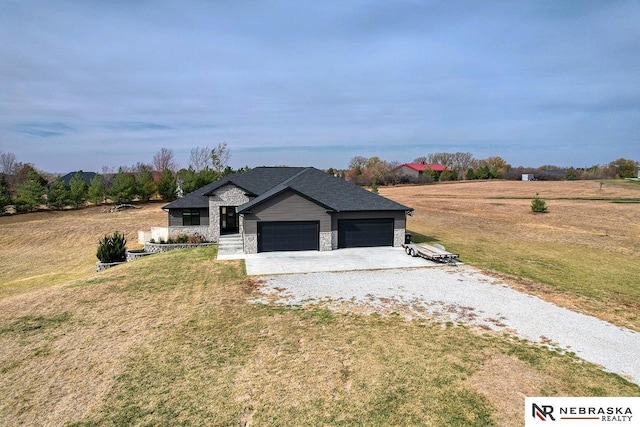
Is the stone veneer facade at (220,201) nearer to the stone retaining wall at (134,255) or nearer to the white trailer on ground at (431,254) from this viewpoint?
the stone retaining wall at (134,255)

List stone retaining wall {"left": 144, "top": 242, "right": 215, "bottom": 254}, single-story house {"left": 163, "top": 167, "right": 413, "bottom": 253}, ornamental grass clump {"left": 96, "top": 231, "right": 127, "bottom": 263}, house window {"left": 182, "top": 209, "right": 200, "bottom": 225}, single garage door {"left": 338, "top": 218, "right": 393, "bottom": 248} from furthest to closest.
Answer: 1. house window {"left": 182, "top": 209, "right": 200, "bottom": 225}
2. stone retaining wall {"left": 144, "top": 242, "right": 215, "bottom": 254}
3. single garage door {"left": 338, "top": 218, "right": 393, "bottom": 248}
4. ornamental grass clump {"left": 96, "top": 231, "right": 127, "bottom": 263}
5. single-story house {"left": 163, "top": 167, "right": 413, "bottom": 253}

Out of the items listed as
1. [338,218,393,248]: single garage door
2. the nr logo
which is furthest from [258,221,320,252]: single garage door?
the nr logo

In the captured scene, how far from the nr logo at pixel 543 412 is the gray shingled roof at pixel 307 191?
16.6m

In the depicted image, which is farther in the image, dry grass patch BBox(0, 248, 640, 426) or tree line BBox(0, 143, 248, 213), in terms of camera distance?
tree line BBox(0, 143, 248, 213)

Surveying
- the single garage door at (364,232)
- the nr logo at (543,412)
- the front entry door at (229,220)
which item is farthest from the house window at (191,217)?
the nr logo at (543,412)

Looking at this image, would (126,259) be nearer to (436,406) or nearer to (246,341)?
(246,341)

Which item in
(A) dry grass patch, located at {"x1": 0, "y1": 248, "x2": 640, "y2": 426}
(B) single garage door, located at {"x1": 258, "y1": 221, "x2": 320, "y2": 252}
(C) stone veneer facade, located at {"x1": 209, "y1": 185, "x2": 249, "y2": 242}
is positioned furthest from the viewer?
(C) stone veneer facade, located at {"x1": 209, "y1": 185, "x2": 249, "y2": 242}

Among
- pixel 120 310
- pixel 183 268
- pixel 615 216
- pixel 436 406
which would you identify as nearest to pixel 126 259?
pixel 183 268

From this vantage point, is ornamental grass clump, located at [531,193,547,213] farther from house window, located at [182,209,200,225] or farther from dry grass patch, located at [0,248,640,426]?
house window, located at [182,209,200,225]

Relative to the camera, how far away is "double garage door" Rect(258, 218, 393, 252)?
22984mm

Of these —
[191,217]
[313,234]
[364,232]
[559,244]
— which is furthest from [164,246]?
[559,244]

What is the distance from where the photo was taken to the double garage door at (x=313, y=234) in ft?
75.4

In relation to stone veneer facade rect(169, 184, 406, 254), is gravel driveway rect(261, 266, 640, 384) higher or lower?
lower

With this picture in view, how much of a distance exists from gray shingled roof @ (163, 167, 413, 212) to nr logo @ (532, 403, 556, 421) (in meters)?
16.6
